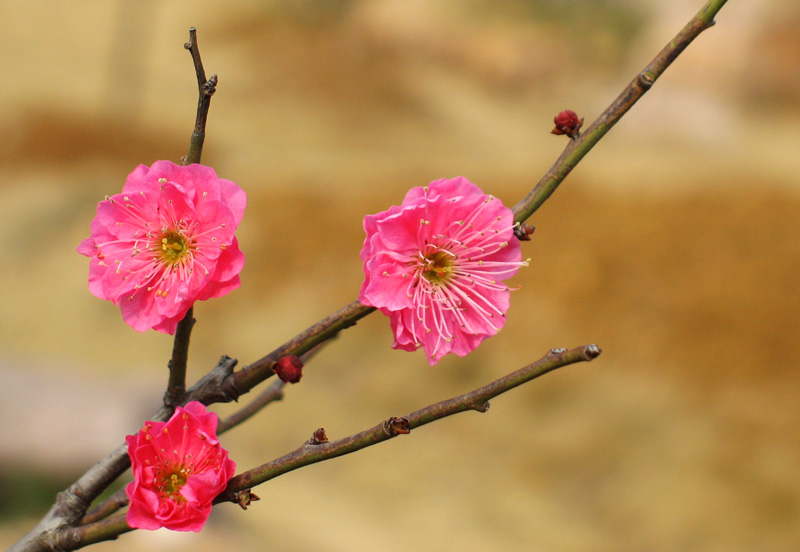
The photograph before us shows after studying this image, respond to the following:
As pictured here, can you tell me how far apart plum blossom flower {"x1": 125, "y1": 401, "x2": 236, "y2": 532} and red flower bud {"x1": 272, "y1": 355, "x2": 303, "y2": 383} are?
50 mm

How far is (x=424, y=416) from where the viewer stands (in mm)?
398

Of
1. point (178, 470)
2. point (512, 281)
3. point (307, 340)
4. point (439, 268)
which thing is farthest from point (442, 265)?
point (512, 281)

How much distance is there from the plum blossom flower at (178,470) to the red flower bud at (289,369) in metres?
0.05

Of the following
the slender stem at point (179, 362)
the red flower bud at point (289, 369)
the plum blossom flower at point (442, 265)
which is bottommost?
the red flower bud at point (289, 369)

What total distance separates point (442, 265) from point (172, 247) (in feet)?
0.66

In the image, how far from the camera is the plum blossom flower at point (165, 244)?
0.47 meters

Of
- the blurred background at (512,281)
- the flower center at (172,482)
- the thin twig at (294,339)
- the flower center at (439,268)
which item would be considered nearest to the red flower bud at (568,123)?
the thin twig at (294,339)

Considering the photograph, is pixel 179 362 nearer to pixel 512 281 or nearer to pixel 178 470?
pixel 178 470

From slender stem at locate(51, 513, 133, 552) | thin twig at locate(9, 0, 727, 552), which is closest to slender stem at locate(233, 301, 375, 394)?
thin twig at locate(9, 0, 727, 552)

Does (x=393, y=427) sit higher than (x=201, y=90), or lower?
lower

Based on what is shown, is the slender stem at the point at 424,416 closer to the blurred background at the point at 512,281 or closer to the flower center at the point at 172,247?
the flower center at the point at 172,247

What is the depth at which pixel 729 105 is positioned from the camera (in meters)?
2.57

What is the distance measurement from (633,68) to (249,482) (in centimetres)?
263

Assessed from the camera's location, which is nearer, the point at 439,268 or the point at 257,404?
the point at 439,268
